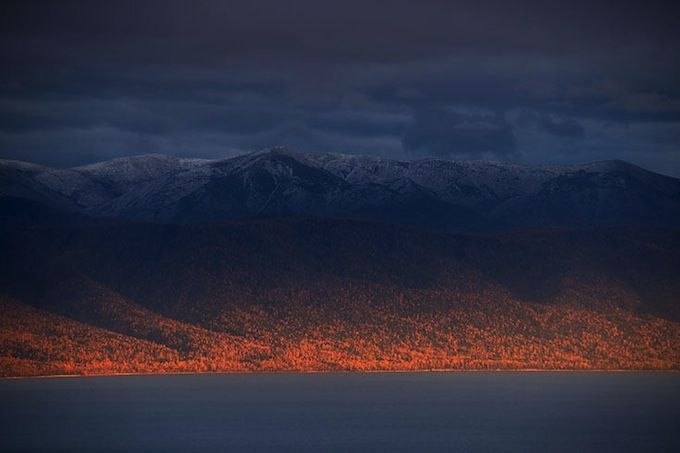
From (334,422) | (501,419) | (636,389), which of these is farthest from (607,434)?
(636,389)

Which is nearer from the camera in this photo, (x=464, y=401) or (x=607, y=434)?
(x=607, y=434)

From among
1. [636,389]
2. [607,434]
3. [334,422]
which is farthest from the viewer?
[636,389]

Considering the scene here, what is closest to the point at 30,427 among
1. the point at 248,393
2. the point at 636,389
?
the point at 248,393

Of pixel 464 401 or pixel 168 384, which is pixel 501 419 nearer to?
pixel 464 401

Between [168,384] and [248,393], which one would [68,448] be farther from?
[168,384]

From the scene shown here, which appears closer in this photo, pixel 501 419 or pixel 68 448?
pixel 68 448

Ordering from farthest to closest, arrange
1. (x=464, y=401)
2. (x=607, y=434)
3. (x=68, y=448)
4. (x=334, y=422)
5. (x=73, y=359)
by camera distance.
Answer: (x=73, y=359) < (x=464, y=401) < (x=334, y=422) < (x=607, y=434) < (x=68, y=448)
